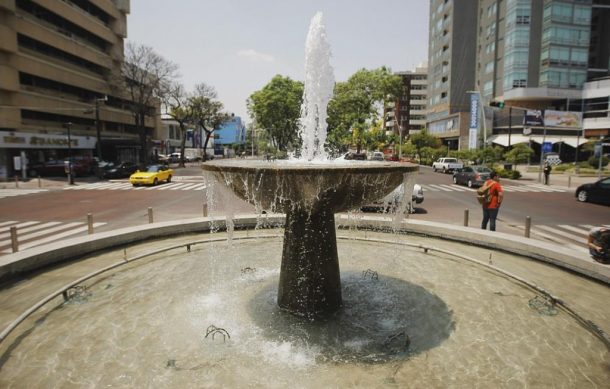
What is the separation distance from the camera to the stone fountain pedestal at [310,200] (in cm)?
491

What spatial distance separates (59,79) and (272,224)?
43363mm

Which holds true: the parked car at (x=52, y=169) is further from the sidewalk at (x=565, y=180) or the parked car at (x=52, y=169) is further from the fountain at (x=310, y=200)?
the sidewalk at (x=565, y=180)

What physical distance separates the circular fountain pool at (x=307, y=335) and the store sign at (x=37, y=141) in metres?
34.3

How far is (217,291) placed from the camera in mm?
7086

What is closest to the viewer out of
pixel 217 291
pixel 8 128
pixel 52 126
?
pixel 217 291

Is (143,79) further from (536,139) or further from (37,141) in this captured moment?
(536,139)

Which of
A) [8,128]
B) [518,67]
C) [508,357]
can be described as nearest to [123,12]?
[8,128]

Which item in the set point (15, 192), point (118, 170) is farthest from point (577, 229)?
point (118, 170)

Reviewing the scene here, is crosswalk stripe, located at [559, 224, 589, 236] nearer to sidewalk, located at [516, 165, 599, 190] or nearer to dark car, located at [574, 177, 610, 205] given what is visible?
dark car, located at [574, 177, 610, 205]

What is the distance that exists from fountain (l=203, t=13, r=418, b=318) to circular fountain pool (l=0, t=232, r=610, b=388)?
1.50 feet

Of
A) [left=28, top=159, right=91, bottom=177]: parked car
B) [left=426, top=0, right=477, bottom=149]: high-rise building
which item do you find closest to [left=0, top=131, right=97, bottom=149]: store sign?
[left=28, top=159, right=91, bottom=177]: parked car

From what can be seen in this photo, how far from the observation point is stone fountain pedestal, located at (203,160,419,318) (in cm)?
Answer: 491

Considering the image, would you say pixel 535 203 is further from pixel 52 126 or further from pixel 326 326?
pixel 52 126

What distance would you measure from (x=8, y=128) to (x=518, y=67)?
212 ft
